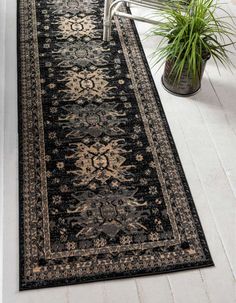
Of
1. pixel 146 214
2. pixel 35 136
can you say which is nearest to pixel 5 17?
pixel 35 136

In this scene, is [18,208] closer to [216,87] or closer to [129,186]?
[129,186]

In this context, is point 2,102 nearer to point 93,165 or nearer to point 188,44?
point 93,165

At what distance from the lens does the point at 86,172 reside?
6.16ft

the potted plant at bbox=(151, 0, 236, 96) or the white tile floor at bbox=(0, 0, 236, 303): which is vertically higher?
the potted plant at bbox=(151, 0, 236, 96)

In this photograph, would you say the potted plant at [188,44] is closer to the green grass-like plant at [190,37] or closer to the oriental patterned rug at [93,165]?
the green grass-like plant at [190,37]

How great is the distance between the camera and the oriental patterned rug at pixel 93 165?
64.8 inches

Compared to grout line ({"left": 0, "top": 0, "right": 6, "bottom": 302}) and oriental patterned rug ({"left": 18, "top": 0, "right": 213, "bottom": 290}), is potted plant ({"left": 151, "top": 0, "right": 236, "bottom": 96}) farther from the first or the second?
grout line ({"left": 0, "top": 0, "right": 6, "bottom": 302})

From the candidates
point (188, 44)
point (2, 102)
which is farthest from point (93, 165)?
point (188, 44)

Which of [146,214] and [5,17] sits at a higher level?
[5,17]

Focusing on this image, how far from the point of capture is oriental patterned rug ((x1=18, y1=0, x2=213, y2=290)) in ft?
5.40

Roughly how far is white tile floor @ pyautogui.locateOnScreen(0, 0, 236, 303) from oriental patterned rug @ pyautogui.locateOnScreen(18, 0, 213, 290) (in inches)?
1.6

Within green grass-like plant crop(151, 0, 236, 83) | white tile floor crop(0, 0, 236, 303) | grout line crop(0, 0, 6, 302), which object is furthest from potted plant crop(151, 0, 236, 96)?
grout line crop(0, 0, 6, 302)

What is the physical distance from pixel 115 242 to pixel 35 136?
0.67 m

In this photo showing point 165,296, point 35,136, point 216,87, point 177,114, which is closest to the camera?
point 165,296
